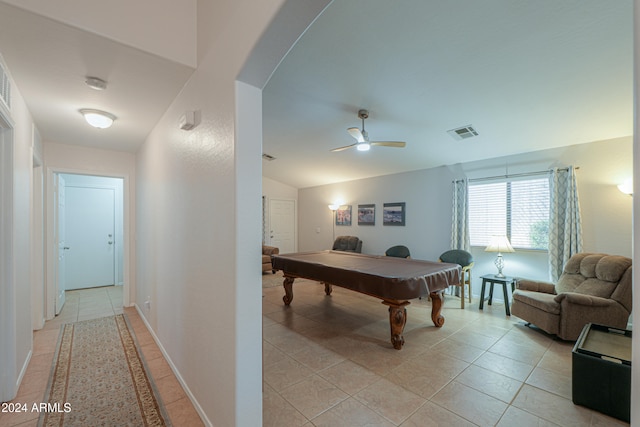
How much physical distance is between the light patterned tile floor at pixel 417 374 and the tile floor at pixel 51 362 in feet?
2.08

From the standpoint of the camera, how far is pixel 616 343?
81.6 inches

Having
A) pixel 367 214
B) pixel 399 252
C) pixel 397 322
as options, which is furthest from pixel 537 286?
pixel 367 214

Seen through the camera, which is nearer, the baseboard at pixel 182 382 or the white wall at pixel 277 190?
the baseboard at pixel 182 382

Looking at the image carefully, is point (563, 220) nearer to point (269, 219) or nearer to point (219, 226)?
point (219, 226)

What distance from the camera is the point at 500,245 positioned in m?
3.95

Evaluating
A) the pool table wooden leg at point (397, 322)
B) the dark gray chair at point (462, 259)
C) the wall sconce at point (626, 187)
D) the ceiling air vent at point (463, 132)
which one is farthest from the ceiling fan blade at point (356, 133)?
the wall sconce at point (626, 187)

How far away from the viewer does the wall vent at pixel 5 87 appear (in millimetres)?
1765

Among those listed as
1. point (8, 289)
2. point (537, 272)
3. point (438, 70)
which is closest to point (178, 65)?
point (8, 289)

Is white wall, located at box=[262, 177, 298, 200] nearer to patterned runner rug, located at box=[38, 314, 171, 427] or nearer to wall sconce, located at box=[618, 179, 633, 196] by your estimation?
patterned runner rug, located at box=[38, 314, 171, 427]

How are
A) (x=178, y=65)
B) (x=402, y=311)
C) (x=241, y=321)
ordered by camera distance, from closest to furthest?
(x=241, y=321) → (x=178, y=65) → (x=402, y=311)

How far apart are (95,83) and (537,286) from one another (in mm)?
5207

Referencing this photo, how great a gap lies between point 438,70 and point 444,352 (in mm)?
2802

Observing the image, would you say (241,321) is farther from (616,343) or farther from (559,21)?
(559,21)

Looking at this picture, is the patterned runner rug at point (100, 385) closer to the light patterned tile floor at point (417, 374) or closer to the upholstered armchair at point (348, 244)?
the light patterned tile floor at point (417, 374)
